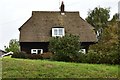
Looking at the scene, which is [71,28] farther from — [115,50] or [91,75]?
[91,75]

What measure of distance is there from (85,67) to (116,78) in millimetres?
2820

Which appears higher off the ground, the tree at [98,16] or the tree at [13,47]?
the tree at [98,16]

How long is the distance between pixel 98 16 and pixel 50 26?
1974 centimetres

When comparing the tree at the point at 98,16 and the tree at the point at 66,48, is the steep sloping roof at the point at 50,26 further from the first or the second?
the tree at the point at 66,48

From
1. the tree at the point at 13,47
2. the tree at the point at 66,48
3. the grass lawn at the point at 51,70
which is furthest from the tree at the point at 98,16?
the grass lawn at the point at 51,70

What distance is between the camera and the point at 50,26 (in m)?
55.9

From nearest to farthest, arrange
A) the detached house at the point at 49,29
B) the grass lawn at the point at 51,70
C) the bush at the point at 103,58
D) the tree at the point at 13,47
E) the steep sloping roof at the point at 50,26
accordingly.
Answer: the grass lawn at the point at 51,70, the bush at the point at 103,58, the detached house at the point at 49,29, the steep sloping roof at the point at 50,26, the tree at the point at 13,47

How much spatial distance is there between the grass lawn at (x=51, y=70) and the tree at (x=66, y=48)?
20.3ft

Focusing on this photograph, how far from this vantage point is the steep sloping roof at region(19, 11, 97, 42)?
53812 mm

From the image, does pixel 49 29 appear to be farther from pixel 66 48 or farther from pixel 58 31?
pixel 66 48

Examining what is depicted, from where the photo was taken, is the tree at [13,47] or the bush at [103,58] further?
the tree at [13,47]

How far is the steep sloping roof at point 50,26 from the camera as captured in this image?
177 feet

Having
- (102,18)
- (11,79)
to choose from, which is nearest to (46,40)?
(102,18)

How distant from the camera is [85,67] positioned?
2352cm
